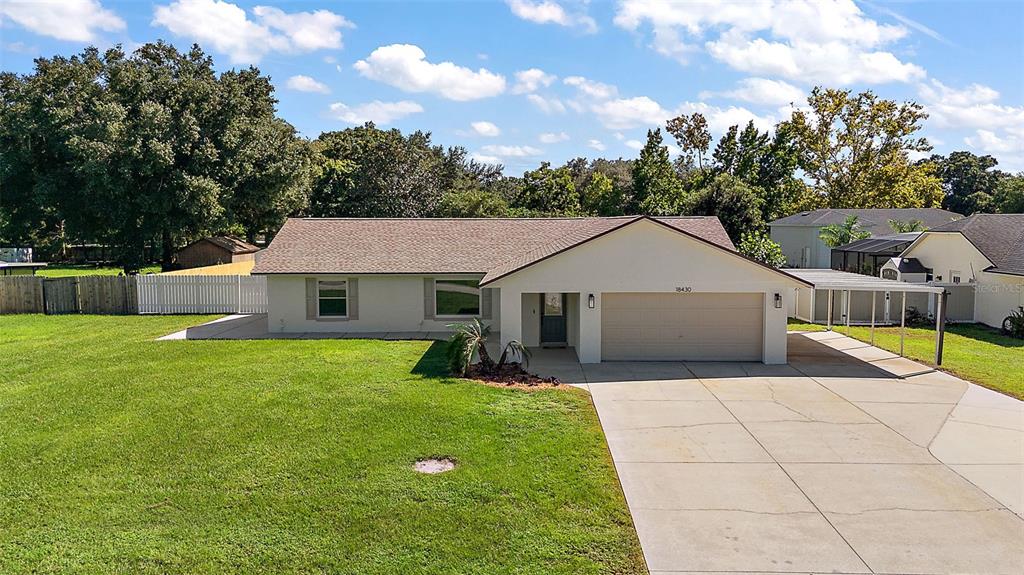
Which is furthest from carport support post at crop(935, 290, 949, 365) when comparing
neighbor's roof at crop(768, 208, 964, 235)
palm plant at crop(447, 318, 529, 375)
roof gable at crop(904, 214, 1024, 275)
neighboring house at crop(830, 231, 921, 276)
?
neighbor's roof at crop(768, 208, 964, 235)

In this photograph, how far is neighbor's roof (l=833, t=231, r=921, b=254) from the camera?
97.9 ft

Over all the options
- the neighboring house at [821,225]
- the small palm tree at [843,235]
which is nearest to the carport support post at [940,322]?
the small palm tree at [843,235]

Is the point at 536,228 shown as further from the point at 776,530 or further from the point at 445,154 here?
the point at 445,154

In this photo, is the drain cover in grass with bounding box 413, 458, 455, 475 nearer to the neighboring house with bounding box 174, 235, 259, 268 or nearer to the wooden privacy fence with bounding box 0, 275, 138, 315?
the wooden privacy fence with bounding box 0, 275, 138, 315

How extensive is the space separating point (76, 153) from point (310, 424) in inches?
1062

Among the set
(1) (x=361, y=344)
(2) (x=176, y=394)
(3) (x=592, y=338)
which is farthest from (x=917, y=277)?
(2) (x=176, y=394)

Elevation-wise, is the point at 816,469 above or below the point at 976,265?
below

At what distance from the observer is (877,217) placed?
1619 inches

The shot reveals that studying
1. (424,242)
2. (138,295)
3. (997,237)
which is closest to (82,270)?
(138,295)

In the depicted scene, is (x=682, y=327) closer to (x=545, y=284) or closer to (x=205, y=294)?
(x=545, y=284)

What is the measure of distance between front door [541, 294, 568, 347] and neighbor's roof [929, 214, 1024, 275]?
47.5 ft

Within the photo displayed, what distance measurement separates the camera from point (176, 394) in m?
12.0

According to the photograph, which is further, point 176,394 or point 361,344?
point 361,344

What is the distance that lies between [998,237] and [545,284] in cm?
1807
